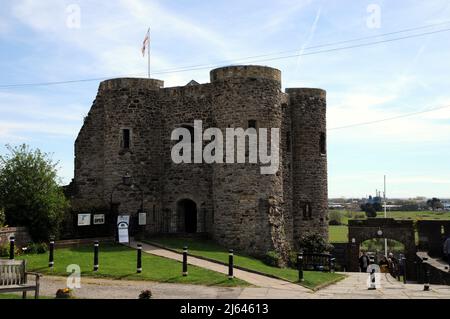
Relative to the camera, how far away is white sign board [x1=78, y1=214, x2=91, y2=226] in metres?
23.8

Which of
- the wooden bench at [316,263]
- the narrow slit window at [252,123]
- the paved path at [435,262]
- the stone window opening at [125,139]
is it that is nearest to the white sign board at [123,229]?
the stone window opening at [125,139]

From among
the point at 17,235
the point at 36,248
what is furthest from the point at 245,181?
the point at 17,235

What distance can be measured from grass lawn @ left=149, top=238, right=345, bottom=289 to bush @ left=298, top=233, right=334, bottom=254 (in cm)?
736

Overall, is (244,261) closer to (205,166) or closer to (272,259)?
(272,259)

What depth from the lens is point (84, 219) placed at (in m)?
24.0

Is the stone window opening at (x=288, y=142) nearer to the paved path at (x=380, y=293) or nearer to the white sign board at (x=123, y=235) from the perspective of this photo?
the white sign board at (x=123, y=235)

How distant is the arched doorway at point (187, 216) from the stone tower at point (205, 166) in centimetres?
5

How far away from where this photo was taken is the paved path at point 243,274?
17.1 meters

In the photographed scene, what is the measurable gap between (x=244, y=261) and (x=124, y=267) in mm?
5920

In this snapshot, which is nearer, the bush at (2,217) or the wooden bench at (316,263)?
the bush at (2,217)

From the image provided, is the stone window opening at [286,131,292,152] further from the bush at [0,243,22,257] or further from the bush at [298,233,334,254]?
the bush at [0,243,22,257]

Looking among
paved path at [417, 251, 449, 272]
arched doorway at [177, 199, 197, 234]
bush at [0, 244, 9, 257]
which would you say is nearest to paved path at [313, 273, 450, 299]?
bush at [0, 244, 9, 257]
